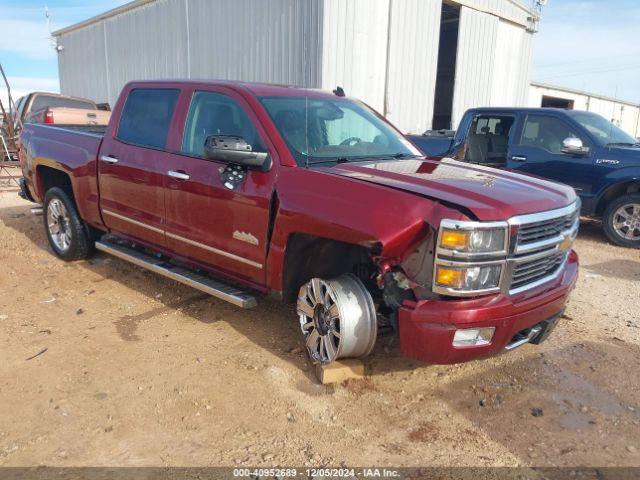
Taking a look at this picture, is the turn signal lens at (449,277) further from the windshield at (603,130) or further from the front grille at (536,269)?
the windshield at (603,130)

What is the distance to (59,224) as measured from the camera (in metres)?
5.96

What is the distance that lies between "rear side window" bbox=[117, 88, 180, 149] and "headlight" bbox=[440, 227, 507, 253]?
265 cm

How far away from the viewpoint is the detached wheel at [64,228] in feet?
18.4

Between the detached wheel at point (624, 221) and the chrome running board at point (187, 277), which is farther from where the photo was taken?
the detached wheel at point (624, 221)

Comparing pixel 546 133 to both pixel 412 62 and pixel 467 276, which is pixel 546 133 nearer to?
pixel 412 62

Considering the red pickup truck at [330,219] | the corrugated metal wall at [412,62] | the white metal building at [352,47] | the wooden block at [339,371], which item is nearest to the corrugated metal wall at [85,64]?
the white metal building at [352,47]

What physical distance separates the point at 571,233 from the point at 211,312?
9.28 ft

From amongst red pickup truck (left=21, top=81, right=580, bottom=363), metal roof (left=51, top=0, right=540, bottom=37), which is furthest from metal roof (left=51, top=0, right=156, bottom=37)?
red pickup truck (left=21, top=81, right=580, bottom=363)

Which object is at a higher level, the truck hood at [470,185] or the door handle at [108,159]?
the truck hood at [470,185]

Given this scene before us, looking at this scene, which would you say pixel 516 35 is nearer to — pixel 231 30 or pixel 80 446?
pixel 231 30

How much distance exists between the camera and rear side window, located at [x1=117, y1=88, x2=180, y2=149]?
444 cm

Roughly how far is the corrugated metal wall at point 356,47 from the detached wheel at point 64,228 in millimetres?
6669

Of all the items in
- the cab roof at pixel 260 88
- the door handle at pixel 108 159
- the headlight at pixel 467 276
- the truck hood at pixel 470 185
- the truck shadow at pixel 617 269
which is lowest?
the truck shadow at pixel 617 269

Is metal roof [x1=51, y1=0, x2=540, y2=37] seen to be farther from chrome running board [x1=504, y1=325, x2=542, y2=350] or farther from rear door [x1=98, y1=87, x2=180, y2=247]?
chrome running board [x1=504, y1=325, x2=542, y2=350]
